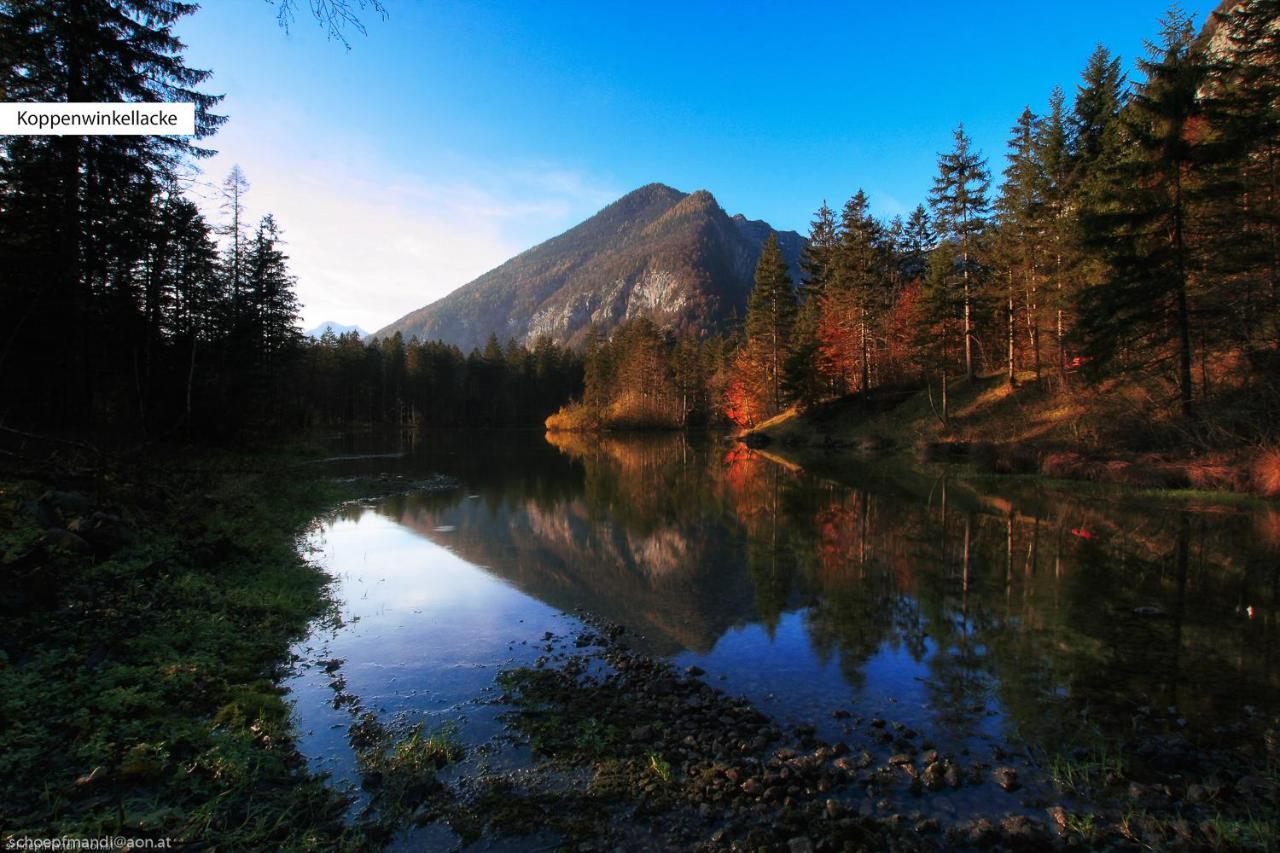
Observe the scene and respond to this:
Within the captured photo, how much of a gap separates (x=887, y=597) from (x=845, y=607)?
1125 mm

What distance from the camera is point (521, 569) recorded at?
13.9 metres

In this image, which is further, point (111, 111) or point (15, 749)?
point (111, 111)

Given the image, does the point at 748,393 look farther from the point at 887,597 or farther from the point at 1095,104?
the point at 887,597

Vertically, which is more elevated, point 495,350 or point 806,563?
point 495,350

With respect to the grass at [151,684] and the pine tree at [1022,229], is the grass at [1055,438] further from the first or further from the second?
the grass at [151,684]

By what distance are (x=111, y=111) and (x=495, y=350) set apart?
336 ft

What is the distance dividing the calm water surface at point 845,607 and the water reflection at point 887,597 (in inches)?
1.9

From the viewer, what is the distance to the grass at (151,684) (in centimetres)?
425

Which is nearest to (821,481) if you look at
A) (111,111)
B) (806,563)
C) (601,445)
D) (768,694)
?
(806,563)

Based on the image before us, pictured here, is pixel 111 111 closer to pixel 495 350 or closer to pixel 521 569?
pixel 521 569

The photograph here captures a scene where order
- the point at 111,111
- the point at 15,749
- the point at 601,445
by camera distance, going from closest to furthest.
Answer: the point at 15,749 → the point at 111,111 → the point at 601,445

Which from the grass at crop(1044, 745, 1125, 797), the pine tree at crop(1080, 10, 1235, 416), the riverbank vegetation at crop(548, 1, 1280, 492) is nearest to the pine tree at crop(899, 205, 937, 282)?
the riverbank vegetation at crop(548, 1, 1280, 492)

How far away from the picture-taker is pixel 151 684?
20.0 ft

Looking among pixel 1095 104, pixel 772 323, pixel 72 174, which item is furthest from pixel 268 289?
pixel 1095 104
